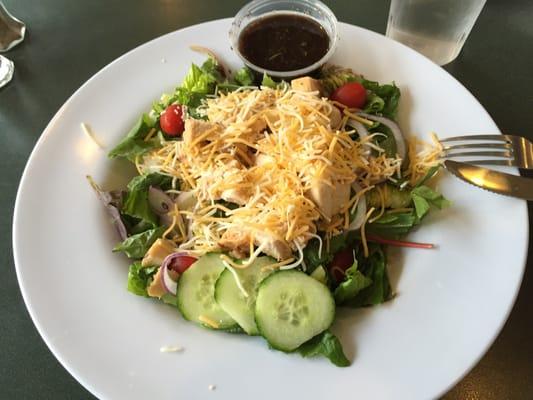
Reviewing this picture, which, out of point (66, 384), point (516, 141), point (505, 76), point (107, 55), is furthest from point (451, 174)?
point (107, 55)

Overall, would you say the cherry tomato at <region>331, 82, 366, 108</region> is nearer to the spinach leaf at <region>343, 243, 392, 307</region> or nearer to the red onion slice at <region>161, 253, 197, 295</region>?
the spinach leaf at <region>343, 243, 392, 307</region>

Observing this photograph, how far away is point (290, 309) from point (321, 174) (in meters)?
0.51

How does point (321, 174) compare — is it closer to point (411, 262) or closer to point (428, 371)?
point (411, 262)

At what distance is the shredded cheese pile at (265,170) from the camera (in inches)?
74.9

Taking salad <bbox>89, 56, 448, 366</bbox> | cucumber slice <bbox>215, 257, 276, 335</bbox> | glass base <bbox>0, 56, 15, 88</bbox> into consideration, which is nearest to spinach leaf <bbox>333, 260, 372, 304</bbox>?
salad <bbox>89, 56, 448, 366</bbox>

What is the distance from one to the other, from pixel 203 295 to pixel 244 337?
213 mm

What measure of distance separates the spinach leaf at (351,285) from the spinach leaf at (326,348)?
21cm

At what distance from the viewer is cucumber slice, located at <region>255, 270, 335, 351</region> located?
1720mm

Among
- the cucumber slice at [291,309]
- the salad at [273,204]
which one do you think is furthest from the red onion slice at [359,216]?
the cucumber slice at [291,309]

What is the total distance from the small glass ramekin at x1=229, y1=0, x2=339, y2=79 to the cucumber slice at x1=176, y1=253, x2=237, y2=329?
3.38 ft

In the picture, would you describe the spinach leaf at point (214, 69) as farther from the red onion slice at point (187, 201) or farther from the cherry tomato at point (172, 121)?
the red onion slice at point (187, 201)

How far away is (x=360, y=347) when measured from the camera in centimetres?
175

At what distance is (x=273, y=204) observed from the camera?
1.90 meters

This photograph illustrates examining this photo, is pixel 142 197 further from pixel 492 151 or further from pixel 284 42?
pixel 492 151
